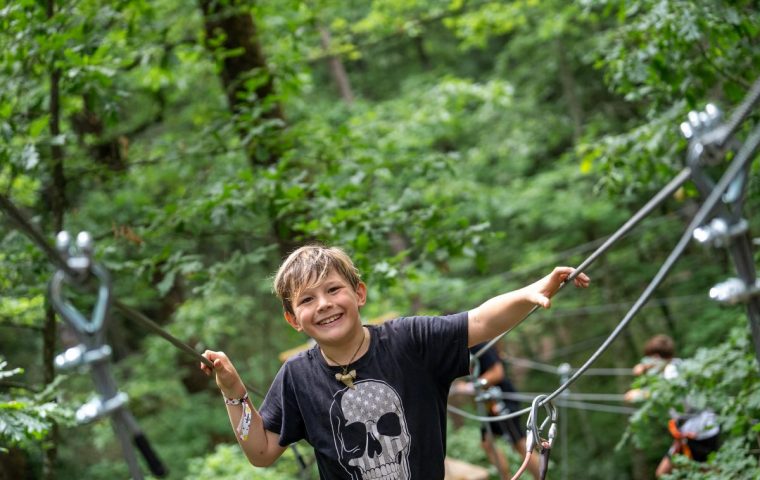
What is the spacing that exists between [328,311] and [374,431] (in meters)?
0.31

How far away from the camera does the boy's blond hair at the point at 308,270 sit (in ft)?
7.04

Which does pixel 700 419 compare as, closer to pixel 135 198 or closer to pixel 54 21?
pixel 54 21

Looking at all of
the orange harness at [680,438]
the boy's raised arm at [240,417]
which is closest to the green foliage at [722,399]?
the orange harness at [680,438]

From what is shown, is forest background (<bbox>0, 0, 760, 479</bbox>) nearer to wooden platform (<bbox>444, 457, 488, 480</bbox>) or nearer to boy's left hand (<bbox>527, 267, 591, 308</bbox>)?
wooden platform (<bbox>444, 457, 488, 480</bbox>)

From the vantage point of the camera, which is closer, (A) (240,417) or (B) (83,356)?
(B) (83,356)

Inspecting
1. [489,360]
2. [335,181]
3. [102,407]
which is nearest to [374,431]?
[102,407]

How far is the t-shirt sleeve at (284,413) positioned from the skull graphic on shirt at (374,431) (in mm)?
167

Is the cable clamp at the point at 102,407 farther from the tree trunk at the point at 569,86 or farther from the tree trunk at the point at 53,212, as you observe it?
the tree trunk at the point at 569,86

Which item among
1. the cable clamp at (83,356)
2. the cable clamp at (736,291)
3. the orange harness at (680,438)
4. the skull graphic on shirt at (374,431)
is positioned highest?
the cable clamp at (83,356)

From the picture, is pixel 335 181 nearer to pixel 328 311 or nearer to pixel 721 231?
pixel 328 311

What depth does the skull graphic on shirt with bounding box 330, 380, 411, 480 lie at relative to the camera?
2102 millimetres

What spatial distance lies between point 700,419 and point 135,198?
454 cm

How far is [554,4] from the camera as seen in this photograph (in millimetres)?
9586

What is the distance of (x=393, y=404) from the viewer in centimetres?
211
